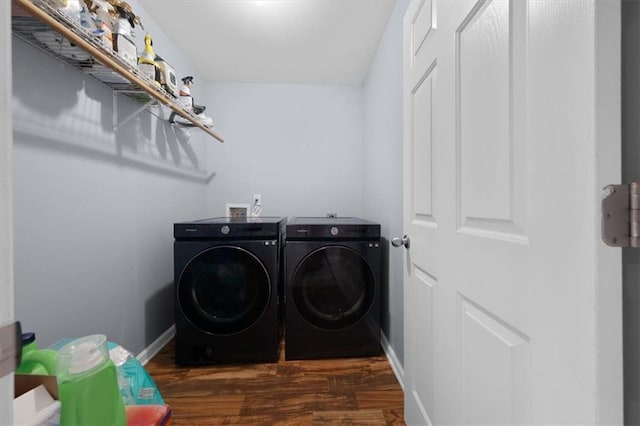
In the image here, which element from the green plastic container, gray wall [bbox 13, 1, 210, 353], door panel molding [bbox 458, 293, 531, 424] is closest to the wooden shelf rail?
gray wall [bbox 13, 1, 210, 353]

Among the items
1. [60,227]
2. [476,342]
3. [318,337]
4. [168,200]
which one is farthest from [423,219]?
[168,200]

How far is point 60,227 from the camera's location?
1.19 metres

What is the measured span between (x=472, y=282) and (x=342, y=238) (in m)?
1.10

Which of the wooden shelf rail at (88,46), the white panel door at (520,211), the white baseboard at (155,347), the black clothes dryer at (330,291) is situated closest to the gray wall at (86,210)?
the white baseboard at (155,347)

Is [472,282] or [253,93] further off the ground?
[253,93]

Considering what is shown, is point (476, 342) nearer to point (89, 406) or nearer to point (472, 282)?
point (472, 282)

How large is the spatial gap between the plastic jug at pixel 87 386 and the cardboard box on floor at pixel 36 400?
0.02m

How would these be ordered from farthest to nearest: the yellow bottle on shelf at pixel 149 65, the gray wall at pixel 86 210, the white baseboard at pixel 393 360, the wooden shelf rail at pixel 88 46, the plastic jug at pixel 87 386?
the white baseboard at pixel 393 360 < the yellow bottle on shelf at pixel 149 65 < the gray wall at pixel 86 210 < the wooden shelf rail at pixel 88 46 < the plastic jug at pixel 87 386

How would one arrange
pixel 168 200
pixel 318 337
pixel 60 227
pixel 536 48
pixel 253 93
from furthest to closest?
pixel 253 93
pixel 168 200
pixel 318 337
pixel 60 227
pixel 536 48

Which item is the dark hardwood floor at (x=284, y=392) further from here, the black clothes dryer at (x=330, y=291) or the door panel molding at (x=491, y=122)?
the door panel molding at (x=491, y=122)

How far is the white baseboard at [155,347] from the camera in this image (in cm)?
170

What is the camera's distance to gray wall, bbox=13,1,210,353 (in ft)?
3.46

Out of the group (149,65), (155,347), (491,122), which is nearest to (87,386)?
(491,122)

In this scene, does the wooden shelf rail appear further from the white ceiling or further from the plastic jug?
the plastic jug
